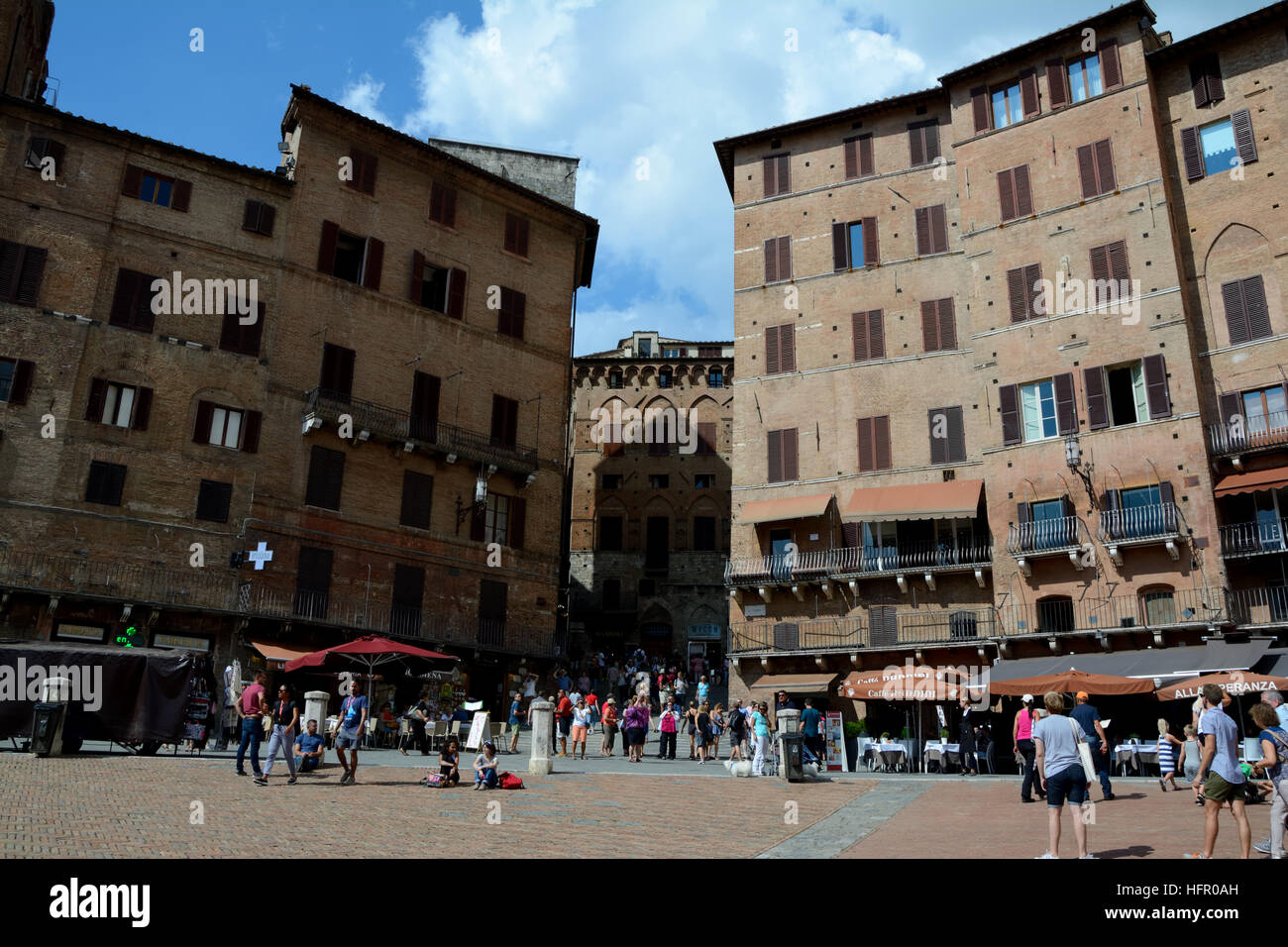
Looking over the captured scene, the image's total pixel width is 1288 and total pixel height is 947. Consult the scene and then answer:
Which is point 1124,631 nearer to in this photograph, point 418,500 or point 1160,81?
point 1160,81

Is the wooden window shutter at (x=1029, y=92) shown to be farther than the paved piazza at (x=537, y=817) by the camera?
Yes

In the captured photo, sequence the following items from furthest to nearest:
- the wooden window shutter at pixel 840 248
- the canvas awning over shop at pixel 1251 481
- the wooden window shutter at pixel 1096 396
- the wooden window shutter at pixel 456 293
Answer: the wooden window shutter at pixel 456 293 → the wooden window shutter at pixel 840 248 → the wooden window shutter at pixel 1096 396 → the canvas awning over shop at pixel 1251 481

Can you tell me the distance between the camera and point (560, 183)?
45844 millimetres

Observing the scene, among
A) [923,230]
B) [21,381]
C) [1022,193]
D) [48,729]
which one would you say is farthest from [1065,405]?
[21,381]

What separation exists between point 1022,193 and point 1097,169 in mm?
2397

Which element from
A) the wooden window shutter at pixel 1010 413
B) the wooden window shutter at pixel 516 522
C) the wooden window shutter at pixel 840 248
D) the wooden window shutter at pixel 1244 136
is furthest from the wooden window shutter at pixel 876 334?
the wooden window shutter at pixel 516 522

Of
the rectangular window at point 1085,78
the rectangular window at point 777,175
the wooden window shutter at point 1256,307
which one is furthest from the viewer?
the rectangular window at point 777,175

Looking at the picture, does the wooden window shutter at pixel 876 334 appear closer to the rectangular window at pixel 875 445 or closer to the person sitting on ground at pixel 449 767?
the rectangular window at pixel 875 445

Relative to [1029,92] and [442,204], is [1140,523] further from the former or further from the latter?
[442,204]

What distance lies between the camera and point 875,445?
113ft

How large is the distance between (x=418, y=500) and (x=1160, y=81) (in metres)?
29.0

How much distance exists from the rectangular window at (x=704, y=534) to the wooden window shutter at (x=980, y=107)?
87.6ft

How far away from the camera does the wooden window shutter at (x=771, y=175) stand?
129 ft
